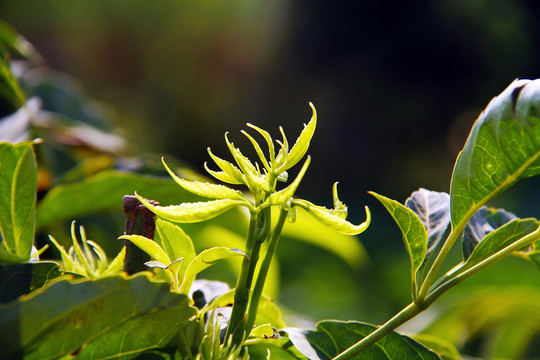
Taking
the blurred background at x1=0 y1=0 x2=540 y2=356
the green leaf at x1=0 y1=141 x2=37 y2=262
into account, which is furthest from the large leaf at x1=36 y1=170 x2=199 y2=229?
the blurred background at x1=0 y1=0 x2=540 y2=356

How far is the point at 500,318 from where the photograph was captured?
906 mm

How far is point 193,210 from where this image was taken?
0.78 ft

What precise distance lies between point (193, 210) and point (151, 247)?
0.13 ft

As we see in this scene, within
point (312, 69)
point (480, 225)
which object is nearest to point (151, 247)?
point (480, 225)

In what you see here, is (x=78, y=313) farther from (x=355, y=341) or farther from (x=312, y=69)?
(x=312, y=69)

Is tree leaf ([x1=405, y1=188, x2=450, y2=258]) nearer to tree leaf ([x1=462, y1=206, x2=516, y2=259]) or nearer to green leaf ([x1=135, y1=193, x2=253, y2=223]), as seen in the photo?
tree leaf ([x1=462, y1=206, x2=516, y2=259])

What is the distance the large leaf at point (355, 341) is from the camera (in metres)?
0.32

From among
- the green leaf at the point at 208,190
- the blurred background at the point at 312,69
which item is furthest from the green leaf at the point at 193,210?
the blurred background at the point at 312,69

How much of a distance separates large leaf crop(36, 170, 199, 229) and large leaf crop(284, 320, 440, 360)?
0.96ft

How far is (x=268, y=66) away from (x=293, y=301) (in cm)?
269

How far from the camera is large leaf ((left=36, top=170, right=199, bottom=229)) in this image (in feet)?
1.93

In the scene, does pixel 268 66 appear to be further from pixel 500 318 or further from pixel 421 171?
pixel 500 318

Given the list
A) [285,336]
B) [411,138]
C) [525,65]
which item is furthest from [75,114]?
[525,65]

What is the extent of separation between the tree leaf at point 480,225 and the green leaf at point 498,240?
0.02 m
